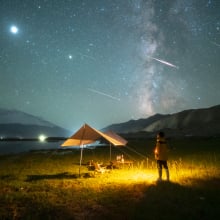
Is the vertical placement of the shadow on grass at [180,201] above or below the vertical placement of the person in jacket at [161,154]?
below

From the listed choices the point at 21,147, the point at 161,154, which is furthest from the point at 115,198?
the point at 21,147

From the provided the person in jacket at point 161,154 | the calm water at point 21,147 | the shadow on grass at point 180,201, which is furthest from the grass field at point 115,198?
the calm water at point 21,147

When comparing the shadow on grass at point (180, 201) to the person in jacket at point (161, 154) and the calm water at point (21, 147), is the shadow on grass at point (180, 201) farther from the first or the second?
the calm water at point (21, 147)

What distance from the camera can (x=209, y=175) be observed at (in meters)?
14.3

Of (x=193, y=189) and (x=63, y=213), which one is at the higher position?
(x=193, y=189)

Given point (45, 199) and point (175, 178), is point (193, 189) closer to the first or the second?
point (175, 178)

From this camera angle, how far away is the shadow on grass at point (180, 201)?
26.2ft

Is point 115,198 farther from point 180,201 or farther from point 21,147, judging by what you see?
point 21,147

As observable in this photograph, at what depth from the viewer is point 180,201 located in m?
9.43

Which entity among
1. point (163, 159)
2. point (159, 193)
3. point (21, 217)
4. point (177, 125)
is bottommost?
point (21, 217)

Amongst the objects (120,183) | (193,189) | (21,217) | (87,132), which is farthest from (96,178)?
(21,217)

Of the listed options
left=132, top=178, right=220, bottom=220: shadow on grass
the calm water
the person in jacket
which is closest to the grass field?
left=132, top=178, right=220, bottom=220: shadow on grass

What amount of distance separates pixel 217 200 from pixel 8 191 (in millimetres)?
9657

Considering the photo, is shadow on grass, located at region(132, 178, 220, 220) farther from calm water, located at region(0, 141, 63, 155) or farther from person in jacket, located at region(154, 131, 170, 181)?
calm water, located at region(0, 141, 63, 155)
